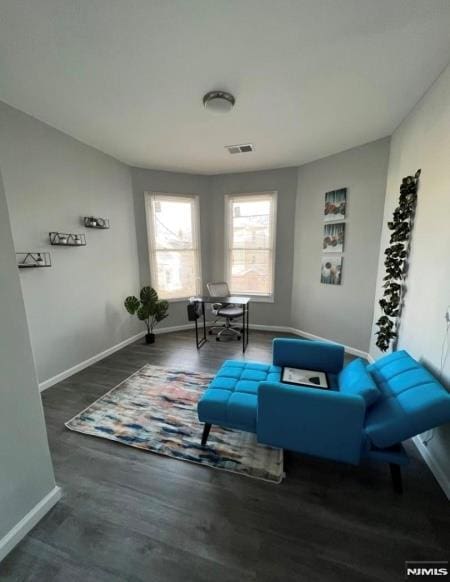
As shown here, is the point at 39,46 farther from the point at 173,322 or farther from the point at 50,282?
the point at 173,322

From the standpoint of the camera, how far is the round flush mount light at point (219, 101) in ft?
6.84

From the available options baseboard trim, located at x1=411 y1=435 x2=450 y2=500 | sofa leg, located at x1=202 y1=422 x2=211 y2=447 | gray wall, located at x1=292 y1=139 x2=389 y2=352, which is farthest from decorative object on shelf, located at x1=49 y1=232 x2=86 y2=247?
baseboard trim, located at x1=411 y1=435 x2=450 y2=500

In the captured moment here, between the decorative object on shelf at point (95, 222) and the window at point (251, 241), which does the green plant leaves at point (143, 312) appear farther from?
the window at point (251, 241)

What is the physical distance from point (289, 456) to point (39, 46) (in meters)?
3.36

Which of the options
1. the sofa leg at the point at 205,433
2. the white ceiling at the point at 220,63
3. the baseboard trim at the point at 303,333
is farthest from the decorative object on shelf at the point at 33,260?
the baseboard trim at the point at 303,333

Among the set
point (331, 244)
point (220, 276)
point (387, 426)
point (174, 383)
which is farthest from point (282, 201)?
point (387, 426)

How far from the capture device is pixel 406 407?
4.46 ft

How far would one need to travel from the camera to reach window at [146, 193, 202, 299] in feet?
14.0

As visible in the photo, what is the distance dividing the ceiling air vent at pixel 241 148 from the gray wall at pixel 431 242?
1.73 metres

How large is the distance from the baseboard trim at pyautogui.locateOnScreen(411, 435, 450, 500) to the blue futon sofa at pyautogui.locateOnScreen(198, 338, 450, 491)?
311 millimetres

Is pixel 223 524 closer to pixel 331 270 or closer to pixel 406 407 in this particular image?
pixel 406 407

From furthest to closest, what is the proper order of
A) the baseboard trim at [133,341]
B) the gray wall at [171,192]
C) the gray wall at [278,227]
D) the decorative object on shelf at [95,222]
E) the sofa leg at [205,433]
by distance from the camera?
the gray wall at [278,227], the gray wall at [171,192], the decorative object on shelf at [95,222], the baseboard trim at [133,341], the sofa leg at [205,433]

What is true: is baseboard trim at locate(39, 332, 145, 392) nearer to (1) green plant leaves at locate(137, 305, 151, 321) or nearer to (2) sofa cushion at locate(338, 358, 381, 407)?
(1) green plant leaves at locate(137, 305, 151, 321)

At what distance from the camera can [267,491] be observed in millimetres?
1557
